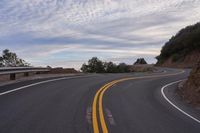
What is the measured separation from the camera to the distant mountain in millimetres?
78062

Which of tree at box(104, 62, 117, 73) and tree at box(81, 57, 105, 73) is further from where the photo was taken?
tree at box(104, 62, 117, 73)

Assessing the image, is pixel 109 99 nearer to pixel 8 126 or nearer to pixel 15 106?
pixel 15 106

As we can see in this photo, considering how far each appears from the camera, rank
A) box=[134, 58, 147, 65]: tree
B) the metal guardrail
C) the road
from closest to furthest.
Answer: the road < the metal guardrail < box=[134, 58, 147, 65]: tree

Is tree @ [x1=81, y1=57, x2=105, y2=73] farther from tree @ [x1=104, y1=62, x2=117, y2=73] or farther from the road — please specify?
the road

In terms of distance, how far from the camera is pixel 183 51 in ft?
274

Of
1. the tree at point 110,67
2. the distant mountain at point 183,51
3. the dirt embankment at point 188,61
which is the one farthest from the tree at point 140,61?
the tree at point 110,67

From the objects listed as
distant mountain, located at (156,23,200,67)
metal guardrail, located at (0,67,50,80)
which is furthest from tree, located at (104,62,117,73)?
metal guardrail, located at (0,67,50,80)

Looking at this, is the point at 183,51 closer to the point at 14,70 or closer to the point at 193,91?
the point at 193,91

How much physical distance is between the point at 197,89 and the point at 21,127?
13424mm

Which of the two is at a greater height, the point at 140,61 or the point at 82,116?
the point at 140,61

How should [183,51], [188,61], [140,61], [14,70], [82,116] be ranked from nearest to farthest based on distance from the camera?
[82,116], [14,70], [188,61], [183,51], [140,61]

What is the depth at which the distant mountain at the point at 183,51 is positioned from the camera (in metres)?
78.1

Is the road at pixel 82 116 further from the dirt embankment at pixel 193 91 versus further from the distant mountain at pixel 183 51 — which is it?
the distant mountain at pixel 183 51

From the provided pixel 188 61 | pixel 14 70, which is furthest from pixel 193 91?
pixel 188 61
